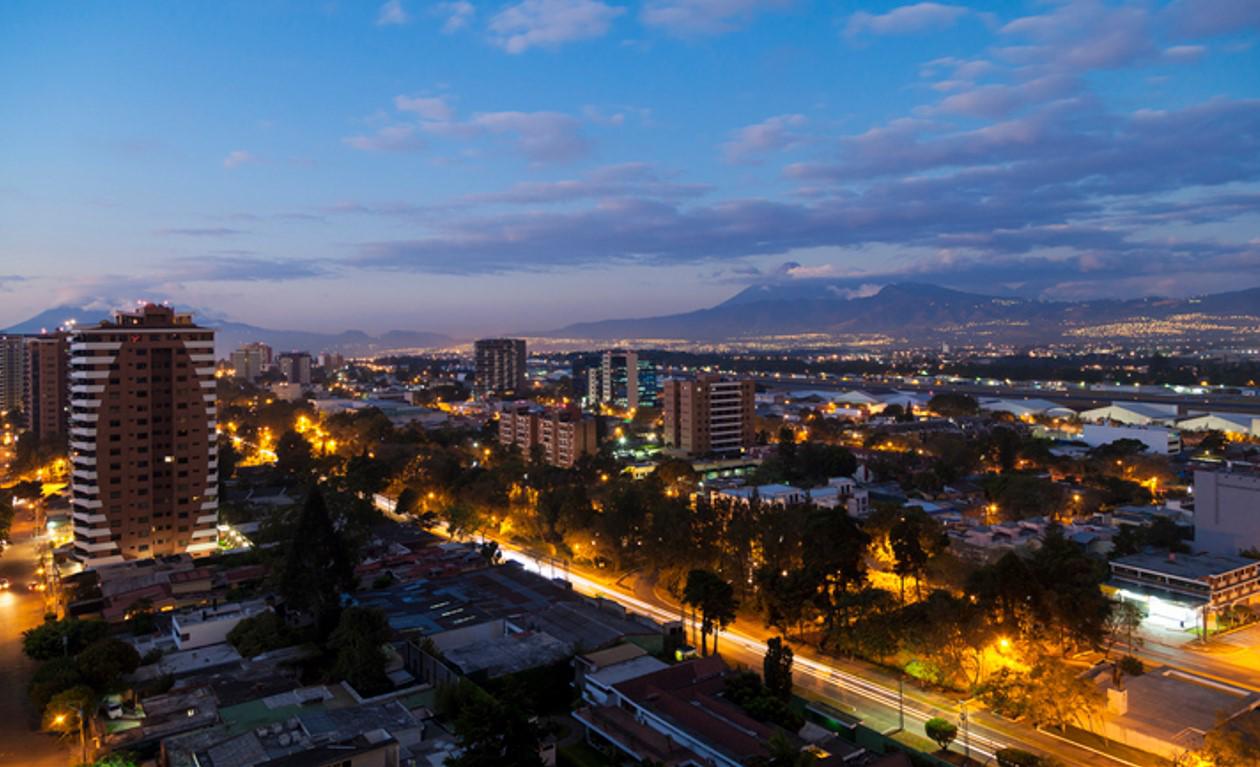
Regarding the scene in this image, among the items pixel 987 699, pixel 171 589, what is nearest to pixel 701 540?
pixel 987 699

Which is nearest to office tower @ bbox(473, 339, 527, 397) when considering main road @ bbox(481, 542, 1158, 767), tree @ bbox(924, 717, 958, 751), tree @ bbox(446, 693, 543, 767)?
main road @ bbox(481, 542, 1158, 767)

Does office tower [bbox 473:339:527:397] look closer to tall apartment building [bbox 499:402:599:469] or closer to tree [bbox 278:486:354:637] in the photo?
tall apartment building [bbox 499:402:599:469]

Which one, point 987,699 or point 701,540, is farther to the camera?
point 701,540

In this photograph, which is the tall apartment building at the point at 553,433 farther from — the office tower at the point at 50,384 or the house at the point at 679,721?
the house at the point at 679,721

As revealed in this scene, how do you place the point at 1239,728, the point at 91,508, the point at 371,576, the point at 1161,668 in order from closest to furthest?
the point at 1239,728 < the point at 1161,668 < the point at 371,576 < the point at 91,508

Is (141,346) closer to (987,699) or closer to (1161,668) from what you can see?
(987,699)

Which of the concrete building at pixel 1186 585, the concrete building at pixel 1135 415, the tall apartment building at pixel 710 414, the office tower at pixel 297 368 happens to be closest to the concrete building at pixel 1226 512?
the concrete building at pixel 1186 585
